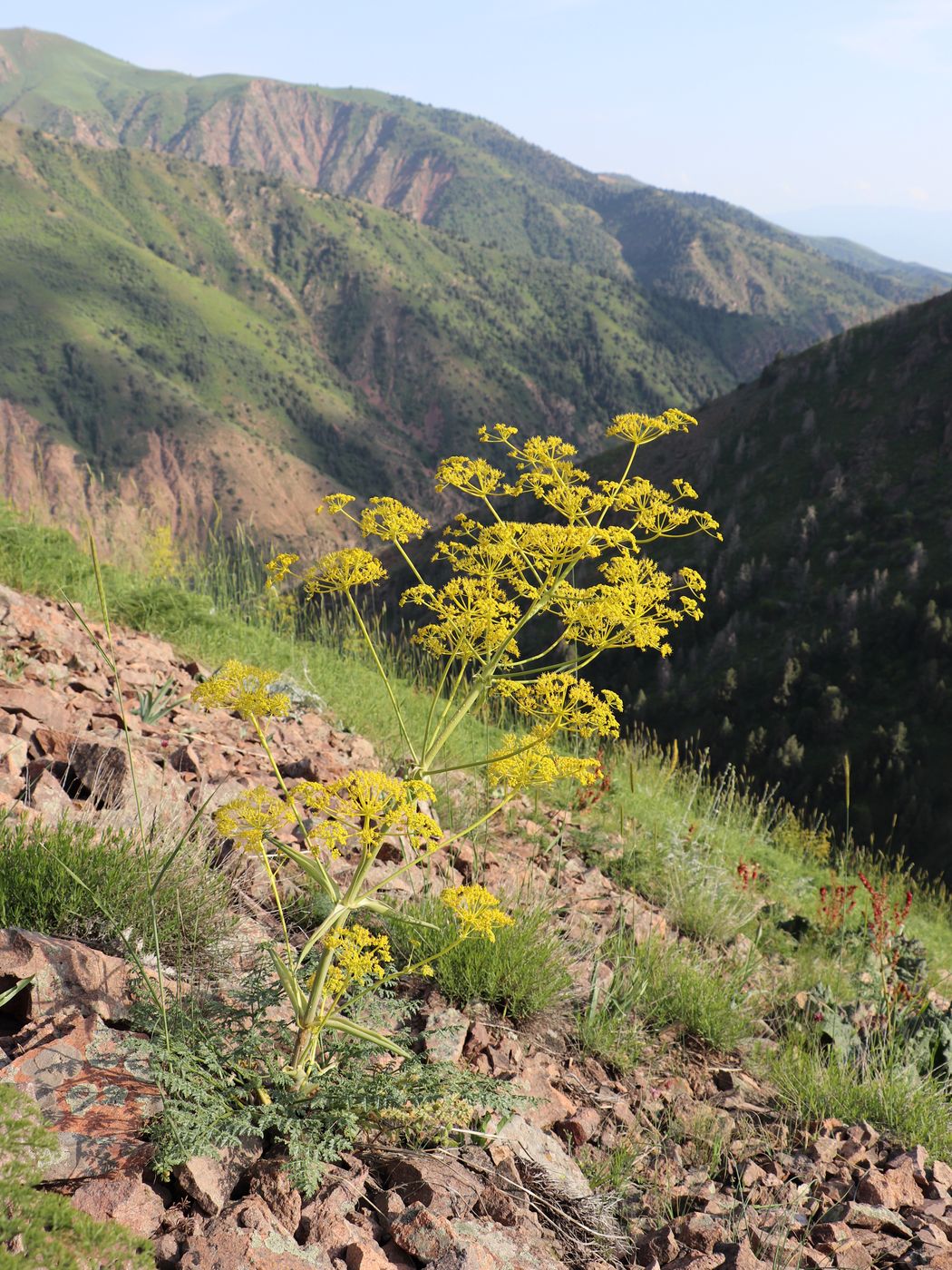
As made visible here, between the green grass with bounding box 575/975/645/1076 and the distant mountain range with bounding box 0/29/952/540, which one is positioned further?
the distant mountain range with bounding box 0/29/952/540

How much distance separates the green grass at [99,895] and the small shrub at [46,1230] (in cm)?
82

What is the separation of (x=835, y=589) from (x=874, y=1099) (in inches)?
2252

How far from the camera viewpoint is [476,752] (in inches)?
228

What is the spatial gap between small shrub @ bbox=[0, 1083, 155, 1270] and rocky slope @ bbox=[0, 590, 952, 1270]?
0.18 meters

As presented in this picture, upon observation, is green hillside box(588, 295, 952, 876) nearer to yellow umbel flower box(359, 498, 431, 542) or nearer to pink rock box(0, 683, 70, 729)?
pink rock box(0, 683, 70, 729)

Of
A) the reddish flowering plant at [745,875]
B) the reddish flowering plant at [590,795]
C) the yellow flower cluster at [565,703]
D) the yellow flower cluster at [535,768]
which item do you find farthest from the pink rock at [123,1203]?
the reddish flowering plant at [745,875]

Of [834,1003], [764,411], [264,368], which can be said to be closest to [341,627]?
[834,1003]

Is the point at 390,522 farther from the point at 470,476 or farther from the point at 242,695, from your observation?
the point at 242,695

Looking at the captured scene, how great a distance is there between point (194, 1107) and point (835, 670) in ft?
182

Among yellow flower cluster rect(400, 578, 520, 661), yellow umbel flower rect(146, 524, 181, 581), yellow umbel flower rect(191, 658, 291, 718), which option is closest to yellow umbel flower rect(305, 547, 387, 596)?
yellow flower cluster rect(400, 578, 520, 661)

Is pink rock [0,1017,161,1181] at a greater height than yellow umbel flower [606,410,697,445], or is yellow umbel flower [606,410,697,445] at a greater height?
yellow umbel flower [606,410,697,445]

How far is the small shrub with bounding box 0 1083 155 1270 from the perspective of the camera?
1.42 m

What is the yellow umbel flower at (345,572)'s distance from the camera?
2.29m

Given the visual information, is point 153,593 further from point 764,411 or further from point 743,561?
point 764,411
